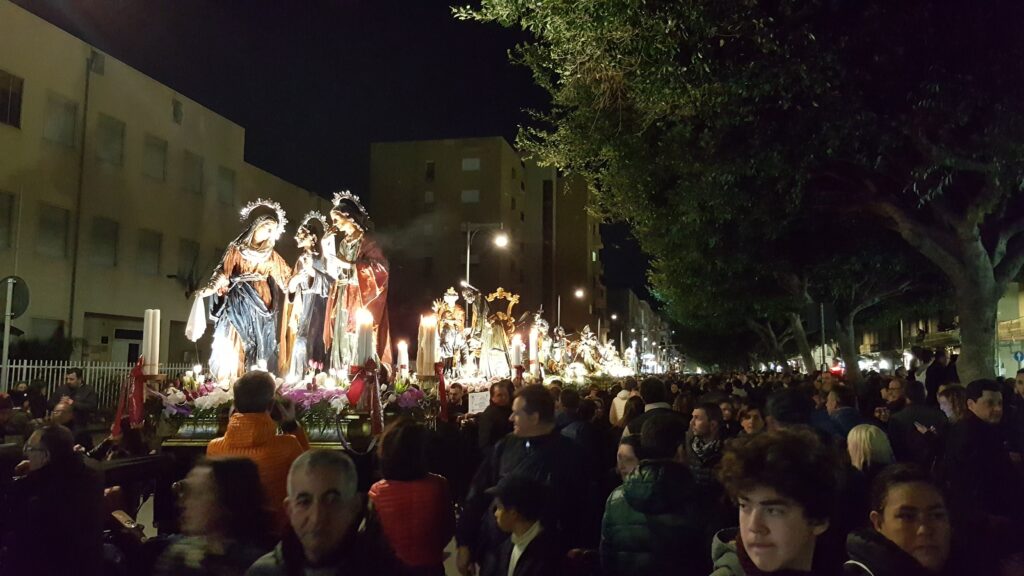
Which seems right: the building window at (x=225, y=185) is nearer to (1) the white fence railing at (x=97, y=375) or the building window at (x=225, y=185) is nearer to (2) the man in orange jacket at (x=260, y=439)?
(1) the white fence railing at (x=97, y=375)

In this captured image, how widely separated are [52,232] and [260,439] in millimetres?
22372

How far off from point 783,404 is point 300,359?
332 inches

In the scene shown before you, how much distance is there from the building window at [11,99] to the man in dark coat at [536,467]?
2191 cm

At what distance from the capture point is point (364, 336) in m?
12.5

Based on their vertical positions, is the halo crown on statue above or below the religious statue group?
above

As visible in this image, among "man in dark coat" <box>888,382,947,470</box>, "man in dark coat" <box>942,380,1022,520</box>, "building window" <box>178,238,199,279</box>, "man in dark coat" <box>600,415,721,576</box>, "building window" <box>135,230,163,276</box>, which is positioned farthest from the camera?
"building window" <box>178,238,199,279</box>

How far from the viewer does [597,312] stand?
8500 cm

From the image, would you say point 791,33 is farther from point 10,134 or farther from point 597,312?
point 597,312

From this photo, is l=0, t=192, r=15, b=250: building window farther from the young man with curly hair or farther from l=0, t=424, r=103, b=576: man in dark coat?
the young man with curly hair

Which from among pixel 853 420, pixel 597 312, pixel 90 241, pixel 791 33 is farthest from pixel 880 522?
pixel 597 312

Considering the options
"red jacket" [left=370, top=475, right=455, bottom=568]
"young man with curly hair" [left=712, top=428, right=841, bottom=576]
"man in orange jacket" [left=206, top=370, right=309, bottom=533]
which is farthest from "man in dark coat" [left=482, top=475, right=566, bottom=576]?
"man in orange jacket" [left=206, top=370, right=309, bottom=533]

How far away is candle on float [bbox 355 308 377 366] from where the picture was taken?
1243cm

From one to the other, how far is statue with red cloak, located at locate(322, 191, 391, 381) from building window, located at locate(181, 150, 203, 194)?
18436 mm

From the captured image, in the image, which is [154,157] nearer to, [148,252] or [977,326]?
[148,252]
